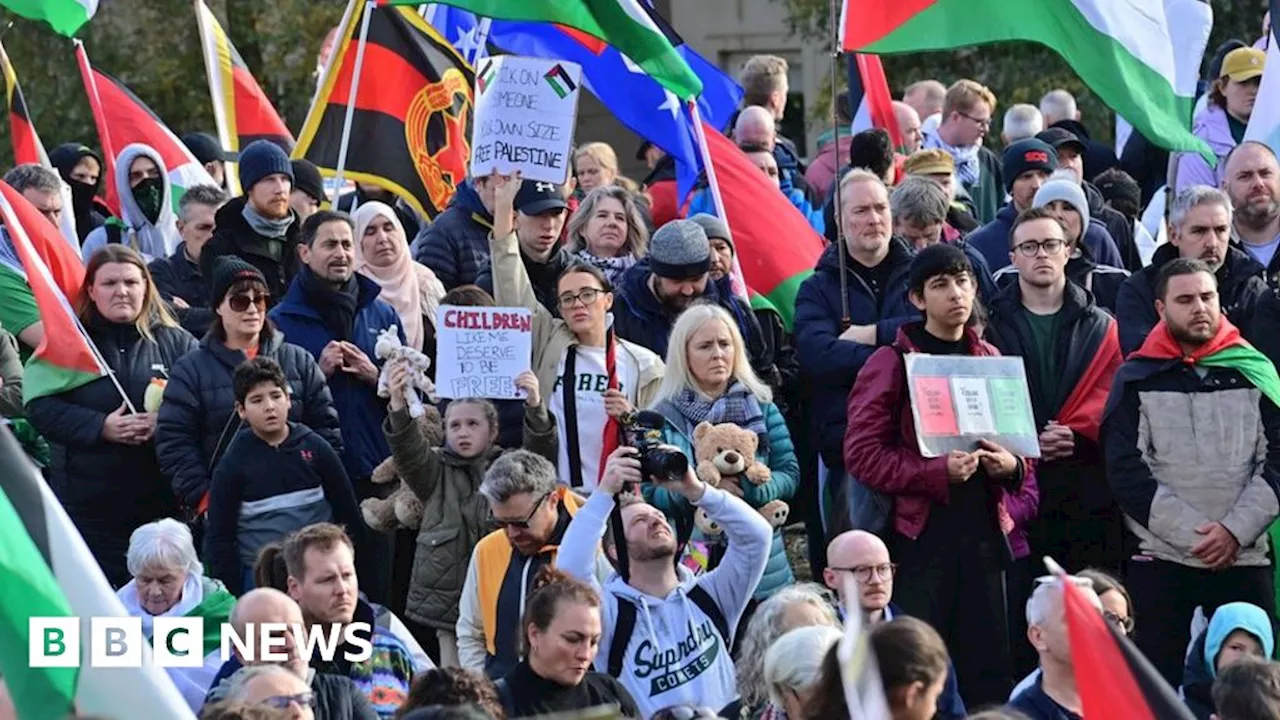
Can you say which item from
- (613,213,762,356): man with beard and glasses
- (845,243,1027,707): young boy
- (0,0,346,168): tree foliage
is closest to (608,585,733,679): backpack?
(845,243,1027,707): young boy

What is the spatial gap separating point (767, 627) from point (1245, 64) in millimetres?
6692

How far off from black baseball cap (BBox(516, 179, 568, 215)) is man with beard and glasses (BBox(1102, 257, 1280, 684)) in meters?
2.46

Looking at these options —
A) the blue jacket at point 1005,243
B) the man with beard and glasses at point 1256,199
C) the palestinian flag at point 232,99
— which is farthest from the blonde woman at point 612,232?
the palestinian flag at point 232,99

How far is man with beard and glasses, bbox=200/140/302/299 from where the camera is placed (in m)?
11.6

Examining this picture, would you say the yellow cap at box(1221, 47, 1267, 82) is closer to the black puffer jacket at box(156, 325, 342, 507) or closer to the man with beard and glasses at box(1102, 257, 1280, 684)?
the man with beard and glasses at box(1102, 257, 1280, 684)

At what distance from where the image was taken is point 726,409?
1020 centimetres

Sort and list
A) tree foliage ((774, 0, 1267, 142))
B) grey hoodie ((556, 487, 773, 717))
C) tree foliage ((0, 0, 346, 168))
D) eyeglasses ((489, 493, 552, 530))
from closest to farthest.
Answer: grey hoodie ((556, 487, 773, 717))
eyeglasses ((489, 493, 552, 530))
tree foliage ((774, 0, 1267, 142))
tree foliage ((0, 0, 346, 168))

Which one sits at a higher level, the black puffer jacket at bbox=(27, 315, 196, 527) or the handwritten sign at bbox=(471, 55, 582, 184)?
the handwritten sign at bbox=(471, 55, 582, 184)

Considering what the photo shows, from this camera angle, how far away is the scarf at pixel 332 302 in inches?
432

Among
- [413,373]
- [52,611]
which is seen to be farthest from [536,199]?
[52,611]

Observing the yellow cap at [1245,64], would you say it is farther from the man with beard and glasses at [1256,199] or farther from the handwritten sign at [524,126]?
the handwritten sign at [524,126]

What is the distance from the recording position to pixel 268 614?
8250 mm

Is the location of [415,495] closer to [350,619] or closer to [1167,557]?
[350,619]

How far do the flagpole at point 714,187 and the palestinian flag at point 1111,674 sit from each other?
214 inches
